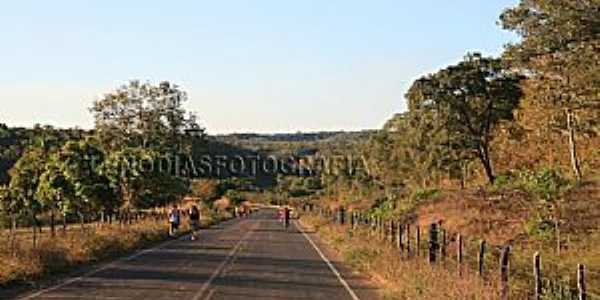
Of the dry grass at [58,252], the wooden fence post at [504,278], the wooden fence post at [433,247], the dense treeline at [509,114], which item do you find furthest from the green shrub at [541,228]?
the wooden fence post at [504,278]

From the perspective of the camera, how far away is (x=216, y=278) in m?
23.6

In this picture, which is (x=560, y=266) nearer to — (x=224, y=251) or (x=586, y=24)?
(x=586, y=24)

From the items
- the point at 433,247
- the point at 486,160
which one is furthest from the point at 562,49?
the point at 486,160

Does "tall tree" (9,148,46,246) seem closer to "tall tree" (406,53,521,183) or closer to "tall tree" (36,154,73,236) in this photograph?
"tall tree" (36,154,73,236)

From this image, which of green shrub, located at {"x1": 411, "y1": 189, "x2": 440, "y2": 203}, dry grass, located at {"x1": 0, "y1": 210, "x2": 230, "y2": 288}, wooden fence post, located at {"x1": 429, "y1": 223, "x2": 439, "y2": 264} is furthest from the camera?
green shrub, located at {"x1": 411, "y1": 189, "x2": 440, "y2": 203}

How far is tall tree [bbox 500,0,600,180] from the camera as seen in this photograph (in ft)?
109

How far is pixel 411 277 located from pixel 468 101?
4965 centimetres

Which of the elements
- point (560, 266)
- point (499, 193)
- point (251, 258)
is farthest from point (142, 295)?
point (499, 193)

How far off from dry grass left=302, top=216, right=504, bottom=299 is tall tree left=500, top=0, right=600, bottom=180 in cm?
936

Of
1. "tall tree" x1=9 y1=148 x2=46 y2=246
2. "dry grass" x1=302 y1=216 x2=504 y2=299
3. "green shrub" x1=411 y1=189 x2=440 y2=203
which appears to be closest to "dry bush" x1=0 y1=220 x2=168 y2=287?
"tall tree" x1=9 y1=148 x2=46 y2=246

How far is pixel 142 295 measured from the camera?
18891mm

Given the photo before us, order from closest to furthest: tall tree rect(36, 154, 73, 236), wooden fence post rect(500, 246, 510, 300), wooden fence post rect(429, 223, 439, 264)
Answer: wooden fence post rect(500, 246, 510, 300) → wooden fence post rect(429, 223, 439, 264) → tall tree rect(36, 154, 73, 236)

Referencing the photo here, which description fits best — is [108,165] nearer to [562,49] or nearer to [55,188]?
[55,188]

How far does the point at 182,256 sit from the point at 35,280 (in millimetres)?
10737
